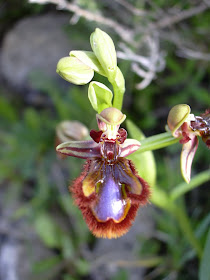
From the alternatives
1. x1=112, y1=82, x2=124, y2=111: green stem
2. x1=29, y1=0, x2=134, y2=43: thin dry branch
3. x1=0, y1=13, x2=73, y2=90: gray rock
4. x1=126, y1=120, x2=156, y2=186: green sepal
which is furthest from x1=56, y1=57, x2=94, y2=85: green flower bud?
x1=0, y1=13, x2=73, y2=90: gray rock

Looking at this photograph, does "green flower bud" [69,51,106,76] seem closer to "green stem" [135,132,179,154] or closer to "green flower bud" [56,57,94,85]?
"green flower bud" [56,57,94,85]

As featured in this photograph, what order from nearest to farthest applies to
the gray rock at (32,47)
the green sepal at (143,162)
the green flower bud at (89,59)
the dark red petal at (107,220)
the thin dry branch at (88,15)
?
1. the dark red petal at (107,220)
2. the green flower bud at (89,59)
3. the green sepal at (143,162)
4. the thin dry branch at (88,15)
5. the gray rock at (32,47)

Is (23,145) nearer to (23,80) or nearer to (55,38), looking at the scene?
(23,80)

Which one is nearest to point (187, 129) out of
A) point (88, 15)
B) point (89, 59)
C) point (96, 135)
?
point (96, 135)

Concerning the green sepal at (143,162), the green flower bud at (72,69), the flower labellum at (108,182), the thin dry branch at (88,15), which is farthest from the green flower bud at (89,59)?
the thin dry branch at (88,15)

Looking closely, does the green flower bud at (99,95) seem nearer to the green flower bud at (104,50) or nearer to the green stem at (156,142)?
the green flower bud at (104,50)

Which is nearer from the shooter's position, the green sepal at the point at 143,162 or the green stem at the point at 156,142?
the green stem at the point at 156,142
